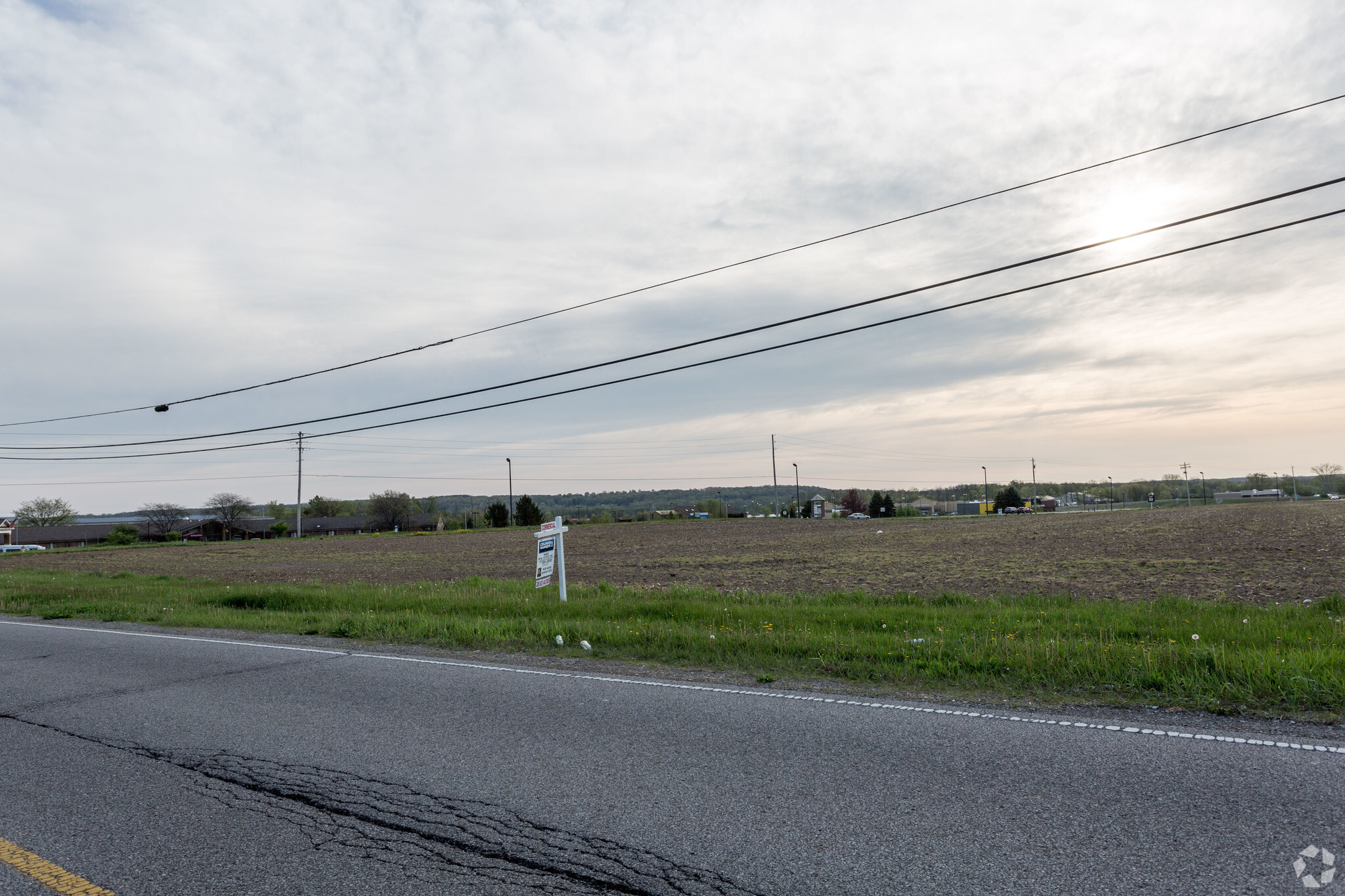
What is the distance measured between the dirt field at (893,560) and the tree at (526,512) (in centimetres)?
4256

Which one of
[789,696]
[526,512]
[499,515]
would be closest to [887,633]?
[789,696]

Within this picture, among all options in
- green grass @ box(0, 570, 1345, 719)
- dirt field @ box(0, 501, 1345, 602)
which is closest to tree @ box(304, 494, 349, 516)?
dirt field @ box(0, 501, 1345, 602)

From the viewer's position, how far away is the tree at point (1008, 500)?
142m

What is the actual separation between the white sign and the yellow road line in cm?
1023

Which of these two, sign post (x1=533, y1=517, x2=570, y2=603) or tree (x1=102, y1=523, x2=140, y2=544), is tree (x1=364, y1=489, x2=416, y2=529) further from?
sign post (x1=533, y1=517, x2=570, y2=603)

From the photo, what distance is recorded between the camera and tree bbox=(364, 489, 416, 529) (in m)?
133

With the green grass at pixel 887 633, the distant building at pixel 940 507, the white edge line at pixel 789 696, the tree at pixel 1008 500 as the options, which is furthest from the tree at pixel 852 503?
the white edge line at pixel 789 696

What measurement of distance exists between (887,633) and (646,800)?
6.64 metres

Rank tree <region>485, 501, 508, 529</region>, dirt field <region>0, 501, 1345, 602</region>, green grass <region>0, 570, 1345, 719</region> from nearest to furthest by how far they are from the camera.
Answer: green grass <region>0, 570, 1345, 719</region> → dirt field <region>0, 501, 1345, 602</region> → tree <region>485, 501, 508, 529</region>

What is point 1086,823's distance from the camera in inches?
161

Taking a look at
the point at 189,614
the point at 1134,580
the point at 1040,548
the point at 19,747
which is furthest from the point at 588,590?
the point at 1040,548

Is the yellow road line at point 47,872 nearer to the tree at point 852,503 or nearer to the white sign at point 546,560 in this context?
the white sign at point 546,560

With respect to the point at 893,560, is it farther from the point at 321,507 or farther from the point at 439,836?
the point at 321,507

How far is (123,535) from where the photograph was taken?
342 feet
